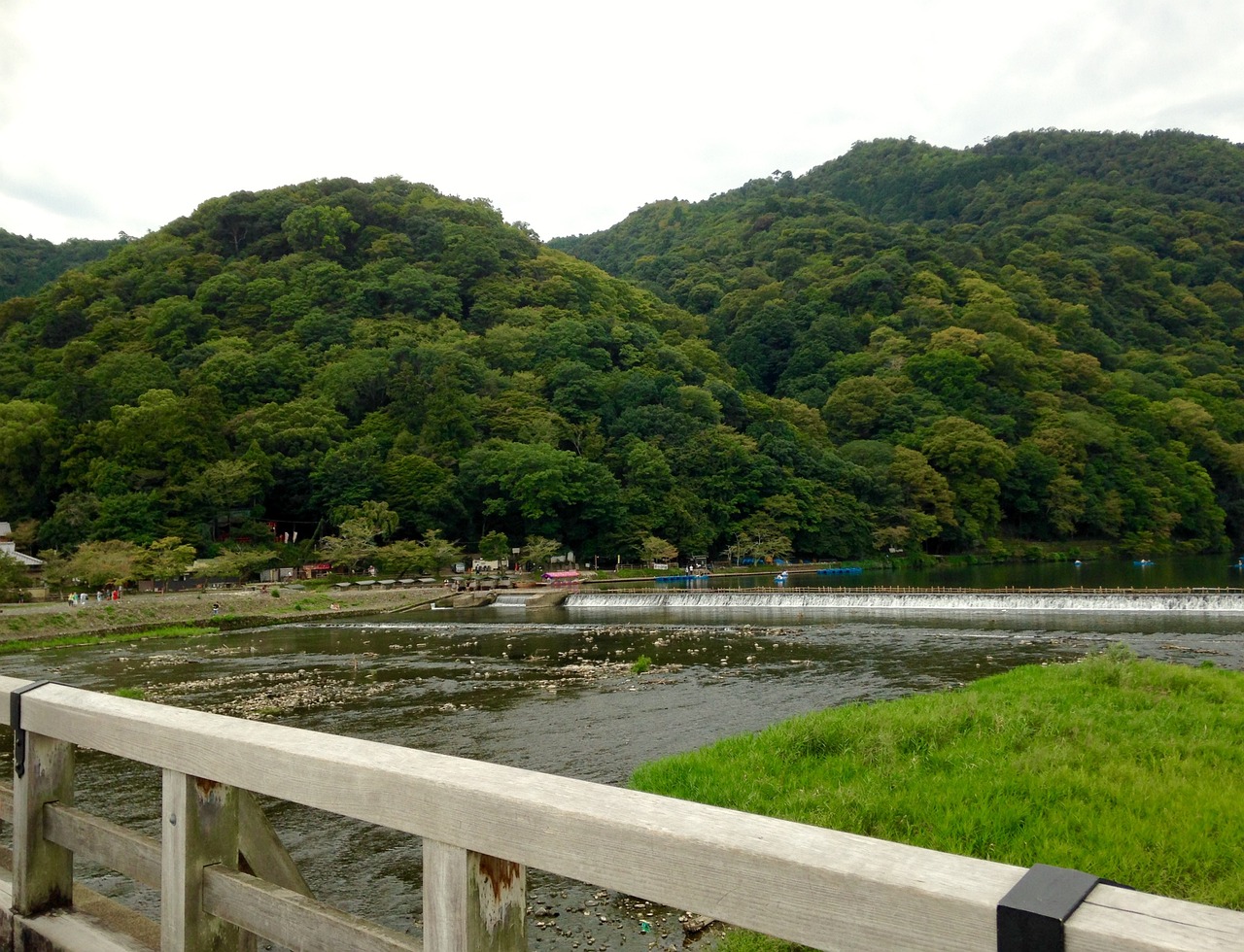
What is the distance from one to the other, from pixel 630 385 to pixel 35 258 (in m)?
81.7

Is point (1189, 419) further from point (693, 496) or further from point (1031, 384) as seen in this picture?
point (693, 496)

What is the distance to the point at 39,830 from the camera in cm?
303

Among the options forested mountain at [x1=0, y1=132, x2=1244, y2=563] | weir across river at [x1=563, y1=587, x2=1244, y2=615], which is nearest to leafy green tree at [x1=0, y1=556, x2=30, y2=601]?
forested mountain at [x1=0, y1=132, x2=1244, y2=563]

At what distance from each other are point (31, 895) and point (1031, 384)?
281 ft

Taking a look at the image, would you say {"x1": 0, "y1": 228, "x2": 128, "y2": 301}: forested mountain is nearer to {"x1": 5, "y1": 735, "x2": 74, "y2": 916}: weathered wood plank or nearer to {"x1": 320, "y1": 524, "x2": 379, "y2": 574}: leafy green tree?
{"x1": 320, "y1": 524, "x2": 379, "y2": 574}: leafy green tree

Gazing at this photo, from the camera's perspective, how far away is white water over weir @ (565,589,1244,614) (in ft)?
90.6

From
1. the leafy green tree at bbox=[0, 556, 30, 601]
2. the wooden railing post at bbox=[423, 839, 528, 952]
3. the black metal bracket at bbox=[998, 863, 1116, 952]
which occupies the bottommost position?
the leafy green tree at bbox=[0, 556, 30, 601]

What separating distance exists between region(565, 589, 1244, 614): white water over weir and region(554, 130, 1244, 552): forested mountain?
29.0m

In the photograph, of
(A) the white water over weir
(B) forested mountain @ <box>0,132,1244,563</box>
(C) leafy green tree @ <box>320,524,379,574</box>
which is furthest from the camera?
(B) forested mountain @ <box>0,132,1244,563</box>

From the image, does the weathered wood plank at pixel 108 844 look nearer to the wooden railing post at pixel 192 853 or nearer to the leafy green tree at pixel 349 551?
the wooden railing post at pixel 192 853

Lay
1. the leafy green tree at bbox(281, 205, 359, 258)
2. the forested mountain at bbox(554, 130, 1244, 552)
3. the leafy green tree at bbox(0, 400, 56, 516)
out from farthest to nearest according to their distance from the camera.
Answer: the leafy green tree at bbox(281, 205, 359, 258)
the forested mountain at bbox(554, 130, 1244, 552)
the leafy green tree at bbox(0, 400, 56, 516)

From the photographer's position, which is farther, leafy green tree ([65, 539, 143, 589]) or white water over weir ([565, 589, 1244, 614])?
leafy green tree ([65, 539, 143, 589])

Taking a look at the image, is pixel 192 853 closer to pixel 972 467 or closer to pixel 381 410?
pixel 381 410

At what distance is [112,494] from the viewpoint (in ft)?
154
